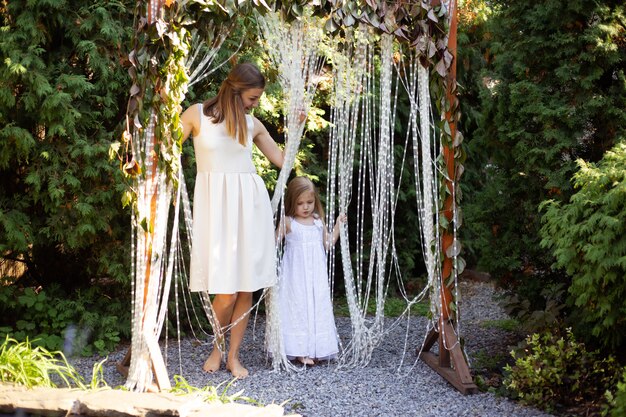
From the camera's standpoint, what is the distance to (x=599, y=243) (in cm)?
362

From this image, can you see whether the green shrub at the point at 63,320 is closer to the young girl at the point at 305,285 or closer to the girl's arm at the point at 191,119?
the young girl at the point at 305,285

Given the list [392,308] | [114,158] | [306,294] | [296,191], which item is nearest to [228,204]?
[296,191]

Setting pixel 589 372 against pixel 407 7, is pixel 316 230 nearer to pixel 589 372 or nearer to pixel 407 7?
pixel 407 7

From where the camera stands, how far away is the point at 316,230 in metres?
4.89

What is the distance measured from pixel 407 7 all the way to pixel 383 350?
87.0 inches

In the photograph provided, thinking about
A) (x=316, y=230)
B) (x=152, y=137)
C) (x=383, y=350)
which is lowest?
(x=383, y=350)

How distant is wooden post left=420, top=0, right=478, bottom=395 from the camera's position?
4.23 metres

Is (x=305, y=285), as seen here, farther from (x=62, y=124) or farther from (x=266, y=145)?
(x=62, y=124)

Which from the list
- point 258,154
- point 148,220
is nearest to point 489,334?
point 258,154

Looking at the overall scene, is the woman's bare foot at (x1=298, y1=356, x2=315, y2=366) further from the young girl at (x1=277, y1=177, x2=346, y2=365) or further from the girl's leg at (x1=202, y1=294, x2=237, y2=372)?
the girl's leg at (x1=202, y1=294, x2=237, y2=372)

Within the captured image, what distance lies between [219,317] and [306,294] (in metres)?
0.59

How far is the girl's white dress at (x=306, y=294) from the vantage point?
190 inches

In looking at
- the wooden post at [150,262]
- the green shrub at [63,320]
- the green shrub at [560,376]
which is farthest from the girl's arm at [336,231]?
the green shrub at [63,320]

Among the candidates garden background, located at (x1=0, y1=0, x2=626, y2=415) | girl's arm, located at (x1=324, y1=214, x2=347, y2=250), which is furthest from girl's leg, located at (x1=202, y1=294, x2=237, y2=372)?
garden background, located at (x1=0, y1=0, x2=626, y2=415)
